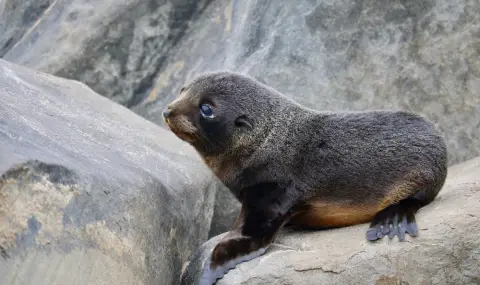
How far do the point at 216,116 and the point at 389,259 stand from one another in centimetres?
176

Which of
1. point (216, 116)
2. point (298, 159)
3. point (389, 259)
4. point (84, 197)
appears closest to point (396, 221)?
point (389, 259)

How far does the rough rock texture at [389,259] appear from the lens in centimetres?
412

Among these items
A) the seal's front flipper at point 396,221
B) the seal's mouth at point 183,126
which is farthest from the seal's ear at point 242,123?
the seal's front flipper at point 396,221

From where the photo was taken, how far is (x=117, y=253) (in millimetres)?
4176

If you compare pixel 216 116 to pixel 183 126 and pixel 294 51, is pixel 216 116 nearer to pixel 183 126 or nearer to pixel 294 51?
pixel 183 126

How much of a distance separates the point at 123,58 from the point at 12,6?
2464 mm

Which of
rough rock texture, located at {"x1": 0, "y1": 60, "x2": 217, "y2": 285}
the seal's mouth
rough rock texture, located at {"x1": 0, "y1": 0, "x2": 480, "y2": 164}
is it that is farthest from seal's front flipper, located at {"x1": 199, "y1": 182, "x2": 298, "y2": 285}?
rough rock texture, located at {"x1": 0, "y1": 0, "x2": 480, "y2": 164}

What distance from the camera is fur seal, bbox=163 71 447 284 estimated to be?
4.79 meters

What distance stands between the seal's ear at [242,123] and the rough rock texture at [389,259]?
→ 1078 millimetres

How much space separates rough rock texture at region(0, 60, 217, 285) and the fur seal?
0.48 m

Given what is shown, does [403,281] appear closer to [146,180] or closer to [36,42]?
[146,180]

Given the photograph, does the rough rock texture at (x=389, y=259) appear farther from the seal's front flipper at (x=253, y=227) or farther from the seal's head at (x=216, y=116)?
the seal's head at (x=216, y=116)

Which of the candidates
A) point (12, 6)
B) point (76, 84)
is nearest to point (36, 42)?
point (12, 6)

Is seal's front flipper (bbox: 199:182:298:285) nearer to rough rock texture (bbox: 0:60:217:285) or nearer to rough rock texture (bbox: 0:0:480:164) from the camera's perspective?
rough rock texture (bbox: 0:60:217:285)
